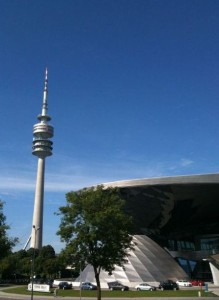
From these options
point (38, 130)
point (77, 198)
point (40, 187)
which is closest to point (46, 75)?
point (38, 130)

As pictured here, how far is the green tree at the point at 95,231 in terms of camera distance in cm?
3145

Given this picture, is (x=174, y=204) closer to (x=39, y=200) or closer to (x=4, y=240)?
(x=4, y=240)

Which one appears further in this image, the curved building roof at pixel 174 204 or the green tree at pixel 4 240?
the curved building roof at pixel 174 204

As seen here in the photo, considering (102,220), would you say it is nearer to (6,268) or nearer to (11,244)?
(11,244)

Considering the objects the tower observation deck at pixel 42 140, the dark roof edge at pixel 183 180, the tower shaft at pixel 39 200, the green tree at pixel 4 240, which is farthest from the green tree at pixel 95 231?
the tower observation deck at pixel 42 140

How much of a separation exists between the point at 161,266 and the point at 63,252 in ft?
135

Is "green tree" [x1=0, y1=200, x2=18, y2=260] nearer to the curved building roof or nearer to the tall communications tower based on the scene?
the curved building roof

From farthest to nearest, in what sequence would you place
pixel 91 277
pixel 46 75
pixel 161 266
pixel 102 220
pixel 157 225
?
pixel 46 75, pixel 157 225, pixel 161 266, pixel 91 277, pixel 102 220

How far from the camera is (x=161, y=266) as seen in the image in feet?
229

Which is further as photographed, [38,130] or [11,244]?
[38,130]

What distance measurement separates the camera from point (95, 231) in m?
31.2

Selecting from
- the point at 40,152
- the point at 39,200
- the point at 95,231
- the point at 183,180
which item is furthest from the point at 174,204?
the point at 40,152

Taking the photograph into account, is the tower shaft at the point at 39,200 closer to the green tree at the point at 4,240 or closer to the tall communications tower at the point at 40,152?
the tall communications tower at the point at 40,152

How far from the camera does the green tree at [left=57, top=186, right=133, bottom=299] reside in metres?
31.5
